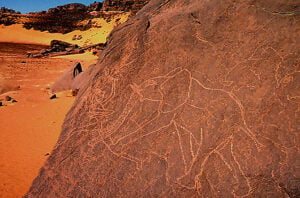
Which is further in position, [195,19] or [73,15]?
[73,15]

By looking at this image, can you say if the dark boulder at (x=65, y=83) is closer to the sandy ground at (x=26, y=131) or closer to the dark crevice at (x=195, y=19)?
the sandy ground at (x=26, y=131)

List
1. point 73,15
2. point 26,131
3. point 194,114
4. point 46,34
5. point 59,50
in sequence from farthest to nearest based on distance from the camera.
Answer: point 73,15 → point 46,34 → point 59,50 → point 26,131 → point 194,114

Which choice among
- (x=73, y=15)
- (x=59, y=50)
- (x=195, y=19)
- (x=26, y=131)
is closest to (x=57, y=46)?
(x=59, y=50)

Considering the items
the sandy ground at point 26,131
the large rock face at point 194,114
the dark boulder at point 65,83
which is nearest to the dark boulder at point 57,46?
the sandy ground at point 26,131

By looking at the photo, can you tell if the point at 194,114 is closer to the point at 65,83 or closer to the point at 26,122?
the point at 26,122

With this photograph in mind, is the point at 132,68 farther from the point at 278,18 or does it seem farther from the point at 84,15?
the point at 84,15

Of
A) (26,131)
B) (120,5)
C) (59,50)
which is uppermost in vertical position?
(120,5)

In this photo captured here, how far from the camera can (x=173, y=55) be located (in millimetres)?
2314

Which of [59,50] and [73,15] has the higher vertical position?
[73,15]

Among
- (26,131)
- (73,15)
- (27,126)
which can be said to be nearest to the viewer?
(26,131)

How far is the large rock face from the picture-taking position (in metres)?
1.65

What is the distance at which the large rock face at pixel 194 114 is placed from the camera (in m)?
1.65

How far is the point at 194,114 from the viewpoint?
6.40ft

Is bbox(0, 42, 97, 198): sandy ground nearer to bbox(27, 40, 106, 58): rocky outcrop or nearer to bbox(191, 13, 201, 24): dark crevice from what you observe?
bbox(191, 13, 201, 24): dark crevice
